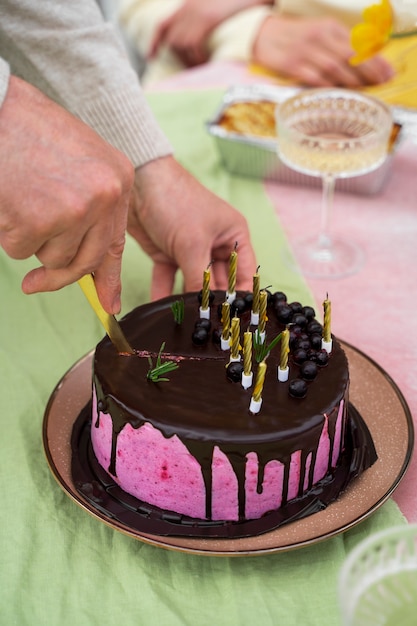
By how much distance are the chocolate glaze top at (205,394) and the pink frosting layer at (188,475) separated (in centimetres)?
2

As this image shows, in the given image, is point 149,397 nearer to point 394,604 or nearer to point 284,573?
point 284,573

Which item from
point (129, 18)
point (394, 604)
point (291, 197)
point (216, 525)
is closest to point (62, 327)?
point (216, 525)

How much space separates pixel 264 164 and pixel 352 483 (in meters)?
0.90

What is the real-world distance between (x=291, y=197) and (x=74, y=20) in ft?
1.96

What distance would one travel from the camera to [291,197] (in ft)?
5.47

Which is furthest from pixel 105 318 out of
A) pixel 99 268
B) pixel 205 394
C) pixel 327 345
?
pixel 327 345

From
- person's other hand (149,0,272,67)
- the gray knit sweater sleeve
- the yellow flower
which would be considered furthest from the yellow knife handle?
person's other hand (149,0,272,67)

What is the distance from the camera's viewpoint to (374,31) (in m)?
1.57

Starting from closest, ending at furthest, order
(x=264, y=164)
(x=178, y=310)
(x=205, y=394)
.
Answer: (x=205, y=394) < (x=178, y=310) < (x=264, y=164)

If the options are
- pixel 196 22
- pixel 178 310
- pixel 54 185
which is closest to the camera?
pixel 54 185

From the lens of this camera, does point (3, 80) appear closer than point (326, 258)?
Yes

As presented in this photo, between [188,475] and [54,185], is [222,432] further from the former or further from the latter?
[54,185]

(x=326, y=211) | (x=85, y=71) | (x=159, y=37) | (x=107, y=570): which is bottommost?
(x=107, y=570)

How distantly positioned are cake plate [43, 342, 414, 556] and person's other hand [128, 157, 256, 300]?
9.2 inches
